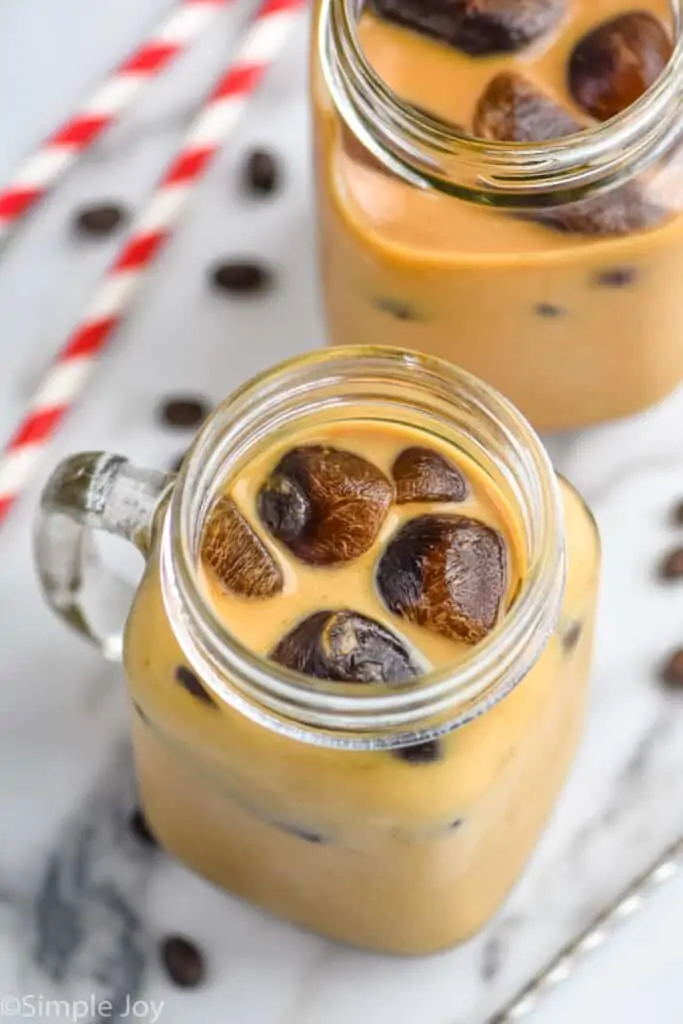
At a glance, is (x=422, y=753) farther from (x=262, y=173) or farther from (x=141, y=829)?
(x=262, y=173)

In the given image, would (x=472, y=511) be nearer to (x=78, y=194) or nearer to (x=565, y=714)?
(x=565, y=714)

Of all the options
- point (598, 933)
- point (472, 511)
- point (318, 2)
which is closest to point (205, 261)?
point (318, 2)

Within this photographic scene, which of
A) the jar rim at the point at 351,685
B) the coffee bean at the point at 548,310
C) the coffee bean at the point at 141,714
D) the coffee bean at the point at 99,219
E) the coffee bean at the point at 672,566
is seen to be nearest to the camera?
the jar rim at the point at 351,685

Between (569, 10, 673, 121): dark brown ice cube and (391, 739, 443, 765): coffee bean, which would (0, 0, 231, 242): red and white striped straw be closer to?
(569, 10, 673, 121): dark brown ice cube

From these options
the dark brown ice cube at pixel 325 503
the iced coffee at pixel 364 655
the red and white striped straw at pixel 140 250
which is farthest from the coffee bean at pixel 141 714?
the red and white striped straw at pixel 140 250

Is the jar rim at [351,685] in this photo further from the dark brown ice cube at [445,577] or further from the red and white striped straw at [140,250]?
the red and white striped straw at [140,250]

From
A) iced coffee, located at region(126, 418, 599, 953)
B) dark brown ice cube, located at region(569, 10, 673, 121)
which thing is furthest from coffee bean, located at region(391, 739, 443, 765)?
dark brown ice cube, located at region(569, 10, 673, 121)
